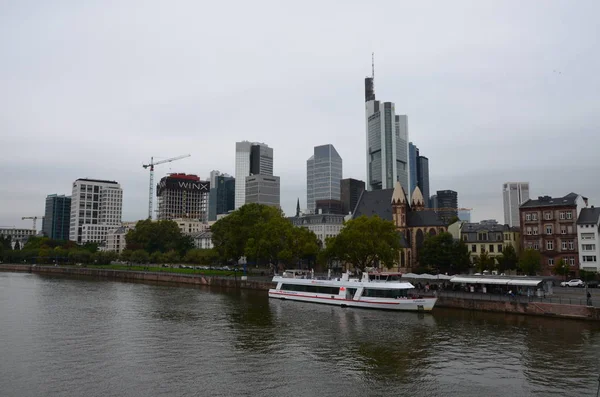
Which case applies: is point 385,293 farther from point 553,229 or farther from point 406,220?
point 406,220

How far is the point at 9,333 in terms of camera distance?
4716cm

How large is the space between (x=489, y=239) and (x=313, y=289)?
53.3 m

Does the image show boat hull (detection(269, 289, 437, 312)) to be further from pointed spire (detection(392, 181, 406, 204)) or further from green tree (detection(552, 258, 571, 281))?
pointed spire (detection(392, 181, 406, 204))

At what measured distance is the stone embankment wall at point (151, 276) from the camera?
100062 millimetres

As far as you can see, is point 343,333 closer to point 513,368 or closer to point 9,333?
point 513,368

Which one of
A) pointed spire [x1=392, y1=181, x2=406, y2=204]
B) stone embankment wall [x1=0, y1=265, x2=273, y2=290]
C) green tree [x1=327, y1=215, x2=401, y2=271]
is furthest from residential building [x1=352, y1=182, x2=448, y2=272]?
stone embankment wall [x1=0, y1=265, x2=273, y2=290]

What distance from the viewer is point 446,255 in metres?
100

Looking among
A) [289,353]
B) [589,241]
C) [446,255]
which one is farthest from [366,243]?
[289,353]

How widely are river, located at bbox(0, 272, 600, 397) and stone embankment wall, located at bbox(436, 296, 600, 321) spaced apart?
1.26 metres

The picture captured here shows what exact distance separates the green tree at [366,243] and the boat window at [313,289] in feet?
56.7

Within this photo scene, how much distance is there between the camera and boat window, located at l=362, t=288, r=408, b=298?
64625 millimetres

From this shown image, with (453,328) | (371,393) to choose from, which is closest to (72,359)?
(371,393)

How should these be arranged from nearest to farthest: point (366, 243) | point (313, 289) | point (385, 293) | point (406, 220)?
1. point (385, 293)
2. point (313, 289)
3. point (366, 243)
4. point (406, 220)

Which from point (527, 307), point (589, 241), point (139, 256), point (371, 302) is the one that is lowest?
point (371, 302)
